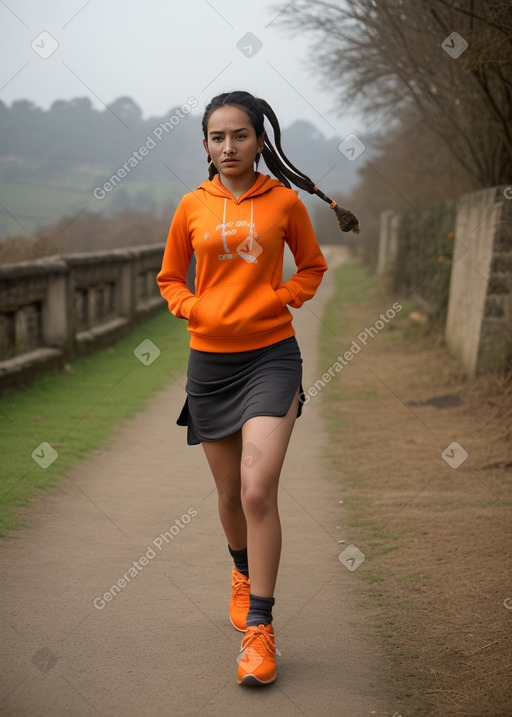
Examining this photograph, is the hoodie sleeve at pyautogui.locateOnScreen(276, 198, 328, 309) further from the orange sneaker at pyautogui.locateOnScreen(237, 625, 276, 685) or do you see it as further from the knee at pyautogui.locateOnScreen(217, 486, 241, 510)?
the orange sneaker at pyautogui.locateOnScreen(237, 625, 276, 685)

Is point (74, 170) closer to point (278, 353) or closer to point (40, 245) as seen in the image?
point (40, 245)

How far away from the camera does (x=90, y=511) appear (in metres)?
4.83

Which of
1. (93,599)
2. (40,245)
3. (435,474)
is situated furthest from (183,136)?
(93,599)

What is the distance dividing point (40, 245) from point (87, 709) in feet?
27.4

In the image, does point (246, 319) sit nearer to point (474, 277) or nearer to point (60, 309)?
point (474, 277)

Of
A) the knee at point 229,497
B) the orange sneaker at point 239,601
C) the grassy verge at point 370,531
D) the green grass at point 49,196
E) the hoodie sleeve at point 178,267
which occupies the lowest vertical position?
the grassy verge at point 370,531

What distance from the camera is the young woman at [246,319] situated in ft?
9.56

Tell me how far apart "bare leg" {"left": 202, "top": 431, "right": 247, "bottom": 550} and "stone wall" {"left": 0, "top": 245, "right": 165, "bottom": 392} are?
466 cm

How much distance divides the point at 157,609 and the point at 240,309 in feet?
4.64

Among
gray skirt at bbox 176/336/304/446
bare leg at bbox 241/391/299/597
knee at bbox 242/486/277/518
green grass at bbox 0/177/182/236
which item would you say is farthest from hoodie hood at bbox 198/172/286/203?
green grass at bbox 0/177/182/236

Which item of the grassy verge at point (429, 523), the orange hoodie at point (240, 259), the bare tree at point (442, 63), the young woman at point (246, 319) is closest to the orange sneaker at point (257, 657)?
the young woman at point (246, 319)

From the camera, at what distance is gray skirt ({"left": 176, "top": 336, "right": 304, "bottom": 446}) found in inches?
116

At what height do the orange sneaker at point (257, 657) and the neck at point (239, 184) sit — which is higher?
the neck at point (239, 184)

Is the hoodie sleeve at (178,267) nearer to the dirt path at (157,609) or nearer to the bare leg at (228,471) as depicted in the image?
the bare leg at (228,471)
